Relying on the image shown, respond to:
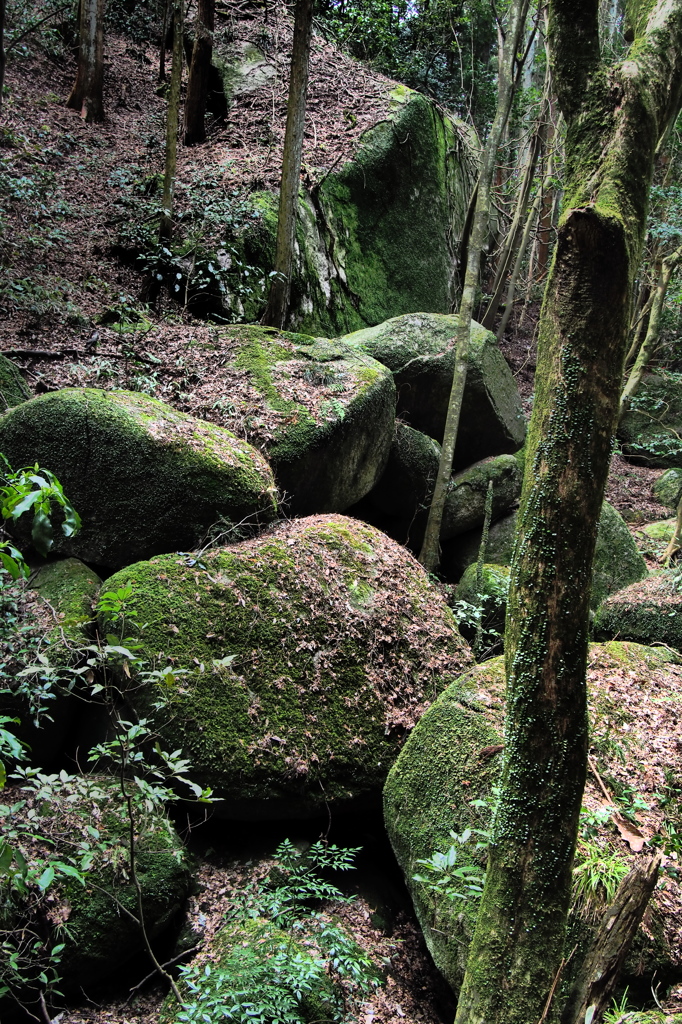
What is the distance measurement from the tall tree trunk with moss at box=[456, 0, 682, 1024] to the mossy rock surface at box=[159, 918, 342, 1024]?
127cm

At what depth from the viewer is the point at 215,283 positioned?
883 centimetres

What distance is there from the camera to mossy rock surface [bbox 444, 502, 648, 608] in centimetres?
941

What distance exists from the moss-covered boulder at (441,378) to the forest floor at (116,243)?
2.93 m

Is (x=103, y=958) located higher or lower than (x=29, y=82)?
lower

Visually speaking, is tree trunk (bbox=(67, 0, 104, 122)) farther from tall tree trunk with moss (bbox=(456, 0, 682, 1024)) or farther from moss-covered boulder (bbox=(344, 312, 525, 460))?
tall tree trunk with moss (bbox=(456, 0, 682, 1024))

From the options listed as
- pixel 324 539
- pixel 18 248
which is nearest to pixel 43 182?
pixel 18 248

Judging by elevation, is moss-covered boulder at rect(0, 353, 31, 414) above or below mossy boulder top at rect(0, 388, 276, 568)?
above

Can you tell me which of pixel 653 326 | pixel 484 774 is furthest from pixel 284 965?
pixel 653 326

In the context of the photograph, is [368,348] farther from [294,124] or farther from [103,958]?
[103,958]

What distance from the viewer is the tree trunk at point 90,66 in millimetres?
12484

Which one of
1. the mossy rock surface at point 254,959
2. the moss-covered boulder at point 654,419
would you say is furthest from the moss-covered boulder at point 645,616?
the moss-covered boulder at point 654,419

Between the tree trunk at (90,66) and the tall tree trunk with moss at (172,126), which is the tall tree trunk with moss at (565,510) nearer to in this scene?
the tall tree trunk with moss at (172,126)

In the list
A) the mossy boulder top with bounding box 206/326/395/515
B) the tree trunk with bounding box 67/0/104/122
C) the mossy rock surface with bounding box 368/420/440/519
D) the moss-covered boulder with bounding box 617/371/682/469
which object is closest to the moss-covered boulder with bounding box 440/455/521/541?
the mossy rock surface with bounding box 368/420/440/519

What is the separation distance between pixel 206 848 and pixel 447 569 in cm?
595
